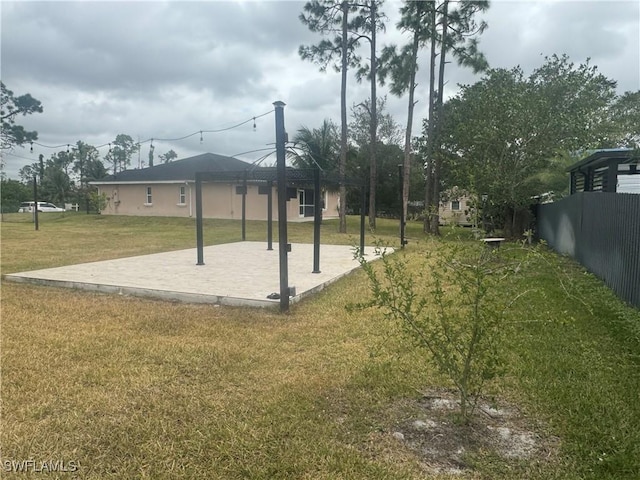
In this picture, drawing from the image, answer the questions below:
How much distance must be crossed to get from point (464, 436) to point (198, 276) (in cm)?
562

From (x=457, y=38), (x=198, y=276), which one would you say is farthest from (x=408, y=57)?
(x=198, y=276)

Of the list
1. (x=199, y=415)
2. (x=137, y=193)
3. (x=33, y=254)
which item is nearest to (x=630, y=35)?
(x=199, y=415)

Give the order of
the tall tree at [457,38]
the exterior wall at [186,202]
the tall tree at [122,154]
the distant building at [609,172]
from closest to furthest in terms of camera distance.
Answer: the distant building at [609,172] < the tall tree at [457,38] < the exterior wall at [186,202] < the tall tree at [122,154]

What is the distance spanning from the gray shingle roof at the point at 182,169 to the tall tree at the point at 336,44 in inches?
309

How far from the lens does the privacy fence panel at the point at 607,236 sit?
5.40 meters

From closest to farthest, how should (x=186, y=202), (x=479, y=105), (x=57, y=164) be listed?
1. (x=479, y=105)
2. (x=186, y=202)
3. (x=57, y=164)

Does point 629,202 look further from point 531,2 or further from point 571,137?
point 571,137

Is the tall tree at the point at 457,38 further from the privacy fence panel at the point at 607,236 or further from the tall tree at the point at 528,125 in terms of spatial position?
the privacy fence panel at the point at 607,236


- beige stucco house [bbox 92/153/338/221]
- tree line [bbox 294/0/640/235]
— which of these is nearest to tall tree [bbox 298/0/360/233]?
tree line [bbox 294/0/640/235]

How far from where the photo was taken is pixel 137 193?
86.3 feet

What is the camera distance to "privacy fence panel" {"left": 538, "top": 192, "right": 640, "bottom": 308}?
213 inches

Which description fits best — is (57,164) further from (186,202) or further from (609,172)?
(609,172)

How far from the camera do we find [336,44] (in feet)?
62.0

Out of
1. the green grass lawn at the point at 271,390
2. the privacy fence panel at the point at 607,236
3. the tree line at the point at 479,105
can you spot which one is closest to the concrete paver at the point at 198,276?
the green grass lawn at the point at 271,390
